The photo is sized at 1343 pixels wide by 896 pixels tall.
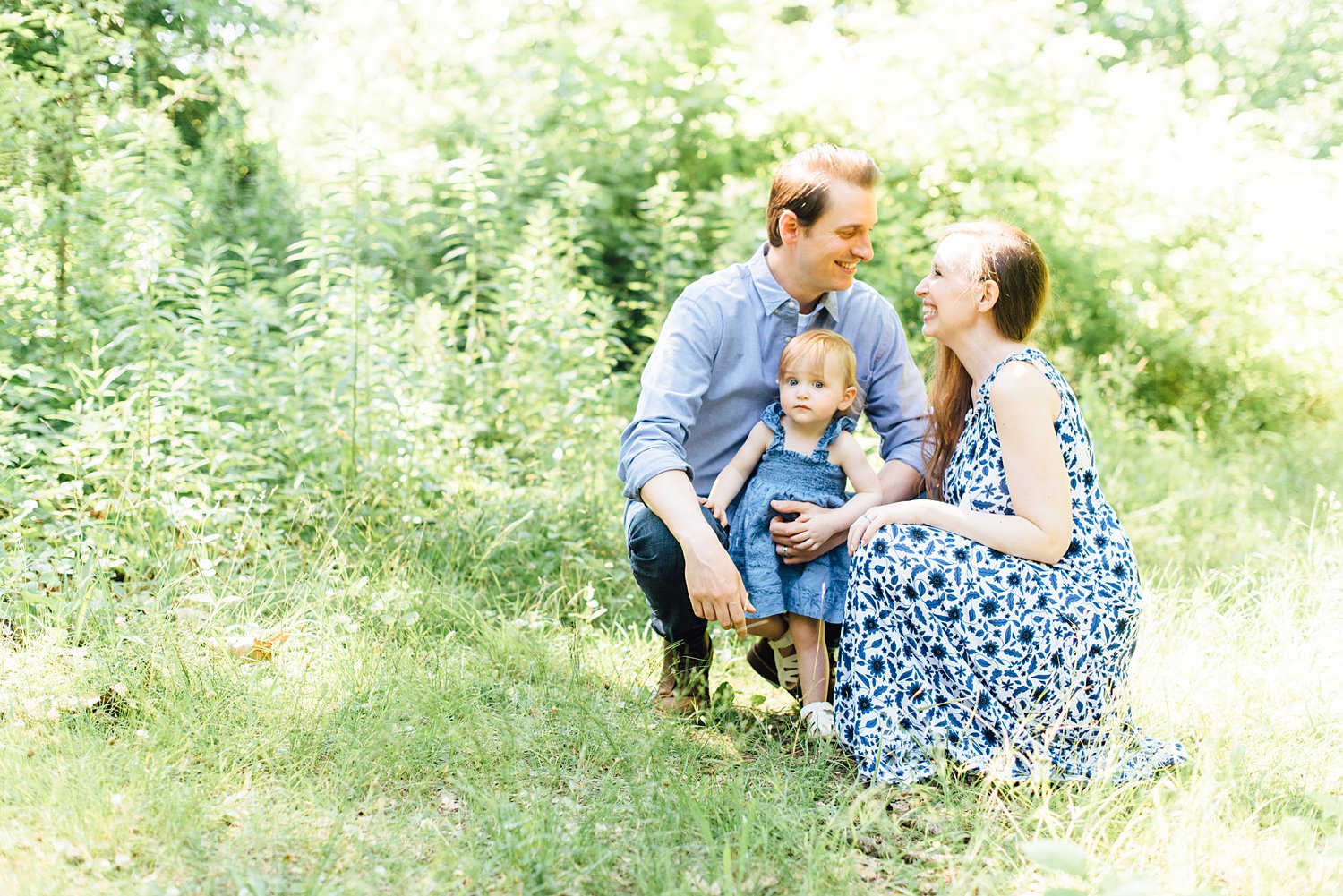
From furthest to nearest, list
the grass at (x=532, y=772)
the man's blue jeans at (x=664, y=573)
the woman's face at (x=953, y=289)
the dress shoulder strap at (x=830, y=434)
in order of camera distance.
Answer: the dress shoulder strap at (x=830, y=434), the man's blue jeans at (x=664, y=573), the woman's face at (x=953, y=289), the grass at (x=532, y=772)

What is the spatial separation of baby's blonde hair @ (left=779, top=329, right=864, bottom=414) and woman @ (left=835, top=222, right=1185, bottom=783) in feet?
0.92

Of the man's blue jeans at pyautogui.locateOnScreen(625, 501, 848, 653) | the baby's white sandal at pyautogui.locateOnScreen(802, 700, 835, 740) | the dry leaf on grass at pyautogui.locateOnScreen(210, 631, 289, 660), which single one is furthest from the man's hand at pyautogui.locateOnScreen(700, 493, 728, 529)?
the dry leaf on grass at pyautogui.locateOnScreen(210, 631, 289, 660)

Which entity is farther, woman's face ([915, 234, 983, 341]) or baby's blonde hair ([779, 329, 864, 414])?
baby's blonde hair ([779, 329, 864, 414])

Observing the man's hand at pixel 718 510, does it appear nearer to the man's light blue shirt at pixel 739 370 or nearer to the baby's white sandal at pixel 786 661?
the man's light blue shirt at pixel 739 370

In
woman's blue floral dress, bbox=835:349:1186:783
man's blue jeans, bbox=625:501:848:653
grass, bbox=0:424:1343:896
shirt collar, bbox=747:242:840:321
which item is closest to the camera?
grass, bbox=0:424:1343:896

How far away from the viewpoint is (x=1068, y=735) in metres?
2.51

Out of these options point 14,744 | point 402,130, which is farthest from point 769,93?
point 14,744

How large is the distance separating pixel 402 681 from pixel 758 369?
1.21 metres

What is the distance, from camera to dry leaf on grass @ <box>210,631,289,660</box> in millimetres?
2781

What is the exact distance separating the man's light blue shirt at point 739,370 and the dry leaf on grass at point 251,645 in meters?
0.99

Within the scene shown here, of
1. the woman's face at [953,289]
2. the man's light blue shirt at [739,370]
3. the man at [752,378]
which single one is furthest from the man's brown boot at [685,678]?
the woman's face at [953,289]

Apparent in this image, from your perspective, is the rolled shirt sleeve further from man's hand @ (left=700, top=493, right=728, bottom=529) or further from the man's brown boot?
the man's brown boot

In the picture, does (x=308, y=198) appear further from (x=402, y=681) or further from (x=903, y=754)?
(x=903, y=754)

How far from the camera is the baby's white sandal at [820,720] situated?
270 cm
